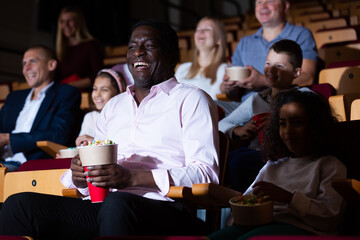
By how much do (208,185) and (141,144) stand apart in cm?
25

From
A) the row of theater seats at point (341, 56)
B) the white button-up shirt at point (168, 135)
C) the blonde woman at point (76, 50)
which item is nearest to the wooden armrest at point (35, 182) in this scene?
the white button-up shirt at point (168, 135)

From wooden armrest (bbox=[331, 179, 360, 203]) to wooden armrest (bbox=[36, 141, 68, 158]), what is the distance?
1.13 meters

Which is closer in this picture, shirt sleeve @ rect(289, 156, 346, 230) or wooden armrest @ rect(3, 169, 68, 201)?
shirt sleeve @ rect(289, 156, 346, 230)

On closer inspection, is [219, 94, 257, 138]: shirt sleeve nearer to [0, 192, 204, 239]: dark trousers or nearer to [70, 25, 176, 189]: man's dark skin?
[70, 25, 176, 189]: man's dark skin

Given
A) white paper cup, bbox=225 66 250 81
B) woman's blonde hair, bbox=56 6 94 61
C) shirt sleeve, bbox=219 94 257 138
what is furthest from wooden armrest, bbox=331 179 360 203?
woman's blonde hair, bbox=56 6 94 61

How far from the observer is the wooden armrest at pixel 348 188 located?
99 centimetres

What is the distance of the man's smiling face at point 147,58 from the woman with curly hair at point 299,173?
286 mm

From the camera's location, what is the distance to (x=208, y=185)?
3.42 ft

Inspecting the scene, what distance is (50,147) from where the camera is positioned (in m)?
1.88

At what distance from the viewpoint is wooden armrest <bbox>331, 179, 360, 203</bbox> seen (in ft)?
3.24

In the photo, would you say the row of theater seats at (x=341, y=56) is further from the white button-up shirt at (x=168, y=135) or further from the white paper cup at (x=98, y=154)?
the white paper cup at (x=98, y=154)

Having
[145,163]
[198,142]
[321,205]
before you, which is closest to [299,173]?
[321,205]

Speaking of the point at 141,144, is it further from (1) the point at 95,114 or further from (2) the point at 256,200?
(1) the point at 95,114

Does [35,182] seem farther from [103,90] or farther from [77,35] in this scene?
[77,35]
